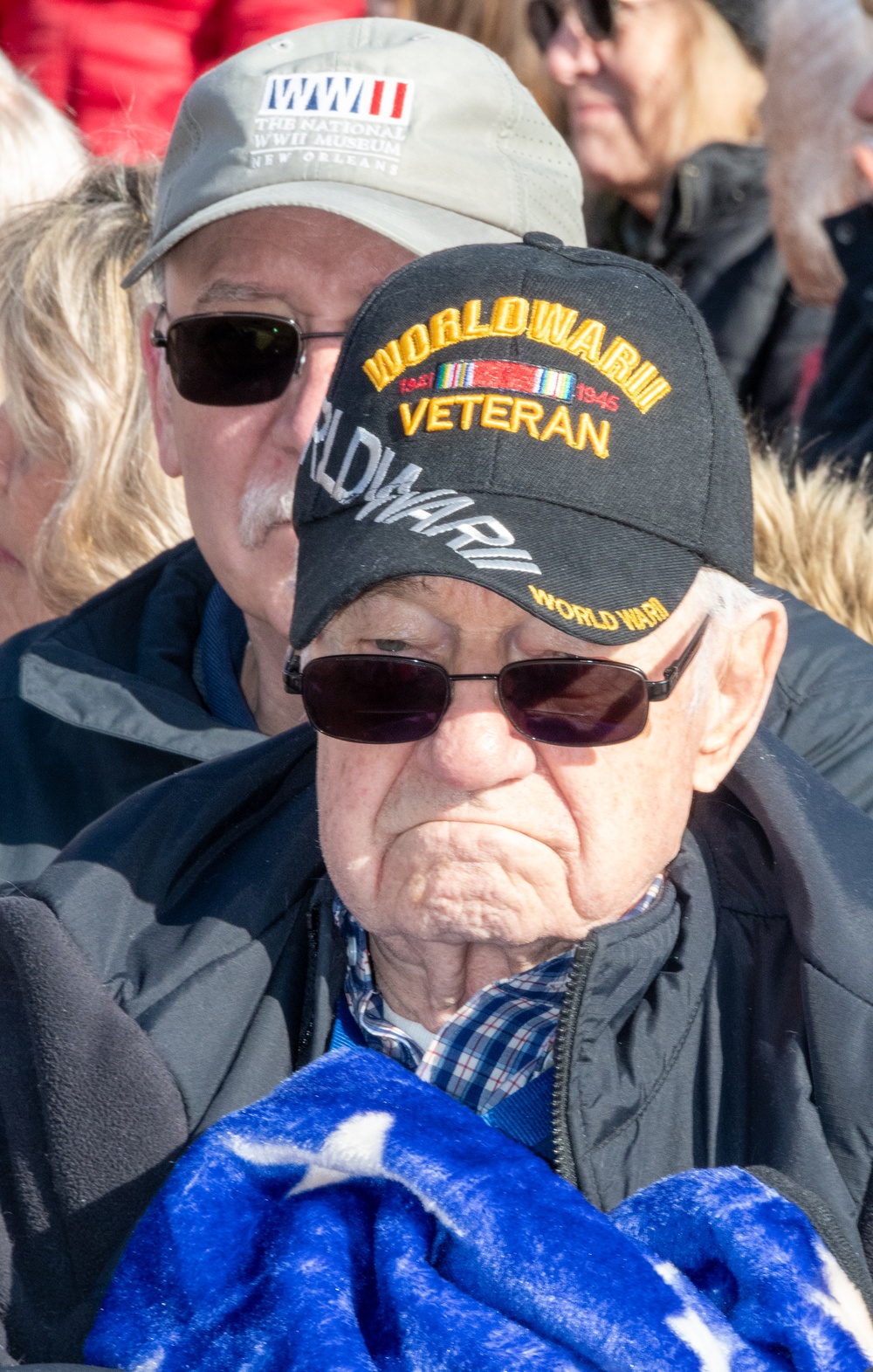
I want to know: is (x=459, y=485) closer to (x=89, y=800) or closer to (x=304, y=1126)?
(x=304, y=1126)

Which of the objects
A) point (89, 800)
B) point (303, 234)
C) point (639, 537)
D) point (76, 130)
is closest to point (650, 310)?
point (639, 537)

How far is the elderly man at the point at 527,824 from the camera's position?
1.56 metres

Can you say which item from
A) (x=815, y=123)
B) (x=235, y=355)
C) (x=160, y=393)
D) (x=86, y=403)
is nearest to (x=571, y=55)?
(x=815, y=123)

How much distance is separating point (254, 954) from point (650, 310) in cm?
82

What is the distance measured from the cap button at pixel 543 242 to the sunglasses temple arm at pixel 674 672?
43 cm

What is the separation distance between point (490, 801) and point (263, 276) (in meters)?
1.03

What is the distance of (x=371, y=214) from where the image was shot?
220cm

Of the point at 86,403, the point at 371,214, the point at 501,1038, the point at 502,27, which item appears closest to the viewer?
the point at 501,1038

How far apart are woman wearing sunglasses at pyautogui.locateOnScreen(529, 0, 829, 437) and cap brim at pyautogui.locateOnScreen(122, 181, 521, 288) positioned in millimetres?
1798

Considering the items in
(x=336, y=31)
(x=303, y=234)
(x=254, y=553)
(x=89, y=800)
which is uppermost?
(x=336, y=31)

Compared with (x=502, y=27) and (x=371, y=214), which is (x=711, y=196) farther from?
(x=371, y=214)

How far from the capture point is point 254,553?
2.29 metres

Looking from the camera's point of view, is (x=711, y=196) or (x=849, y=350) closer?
(x=849, y=350)

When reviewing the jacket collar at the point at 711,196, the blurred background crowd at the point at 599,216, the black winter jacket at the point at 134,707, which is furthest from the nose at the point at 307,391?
the jacket collar at the point at 711,196
